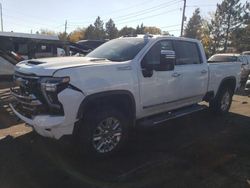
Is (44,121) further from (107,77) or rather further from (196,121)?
(196,121)

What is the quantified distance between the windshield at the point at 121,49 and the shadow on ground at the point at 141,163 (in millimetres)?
1638

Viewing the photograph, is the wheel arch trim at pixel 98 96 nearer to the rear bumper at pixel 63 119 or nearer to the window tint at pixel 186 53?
the rear bumper at pixel 63 119

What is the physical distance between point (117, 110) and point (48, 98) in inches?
47.0

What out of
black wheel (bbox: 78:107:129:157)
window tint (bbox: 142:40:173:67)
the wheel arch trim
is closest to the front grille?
the wheel arch trim

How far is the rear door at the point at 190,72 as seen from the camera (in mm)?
6395

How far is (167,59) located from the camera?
214 inches

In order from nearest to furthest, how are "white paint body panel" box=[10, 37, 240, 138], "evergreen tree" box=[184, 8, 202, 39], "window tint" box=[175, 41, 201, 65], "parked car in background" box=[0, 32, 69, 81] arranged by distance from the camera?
"white paint body panel" box=[10, 37, 240, 138] → "window tint" box=[175, 41, 201, 65] → "parked car in background" box=[0, 32, 69, 81] → "evergreen tree" box=[184, 8, 202, 39]

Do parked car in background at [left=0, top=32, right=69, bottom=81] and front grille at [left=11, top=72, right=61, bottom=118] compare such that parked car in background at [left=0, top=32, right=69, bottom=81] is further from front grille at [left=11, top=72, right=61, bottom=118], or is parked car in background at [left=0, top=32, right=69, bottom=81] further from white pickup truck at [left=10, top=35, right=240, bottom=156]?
front grille at [left=11, top=72, right=61, bottom=118]

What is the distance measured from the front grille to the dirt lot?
83cm

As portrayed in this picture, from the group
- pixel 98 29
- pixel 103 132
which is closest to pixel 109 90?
pixel 103 132

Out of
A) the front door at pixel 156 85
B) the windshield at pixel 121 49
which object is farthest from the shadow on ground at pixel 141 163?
the windshield at pixel 121 49

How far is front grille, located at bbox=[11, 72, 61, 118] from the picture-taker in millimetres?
4457

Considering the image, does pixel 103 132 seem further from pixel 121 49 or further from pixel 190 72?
pixel 190 72

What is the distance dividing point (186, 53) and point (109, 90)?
2.68 meters
